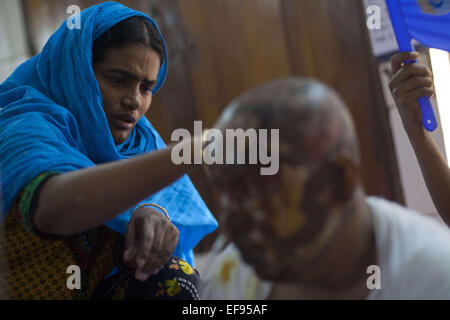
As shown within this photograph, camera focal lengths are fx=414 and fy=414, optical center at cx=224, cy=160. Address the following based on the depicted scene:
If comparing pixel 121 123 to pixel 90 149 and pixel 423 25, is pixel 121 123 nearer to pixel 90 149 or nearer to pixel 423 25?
pixel 90 149

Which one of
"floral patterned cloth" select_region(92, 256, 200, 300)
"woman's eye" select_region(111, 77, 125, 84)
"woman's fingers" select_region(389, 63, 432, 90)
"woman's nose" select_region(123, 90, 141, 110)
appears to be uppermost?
"woman's eye" select_region(111, 77, 125, 84)

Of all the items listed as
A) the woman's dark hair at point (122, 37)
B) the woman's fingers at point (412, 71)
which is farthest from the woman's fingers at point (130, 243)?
the woman's fingers at point (412, 71)

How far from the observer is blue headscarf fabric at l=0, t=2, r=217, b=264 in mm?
652

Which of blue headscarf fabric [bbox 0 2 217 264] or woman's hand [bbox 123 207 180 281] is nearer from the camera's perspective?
blue headscarf fabric [bbox 0 2 217 264]

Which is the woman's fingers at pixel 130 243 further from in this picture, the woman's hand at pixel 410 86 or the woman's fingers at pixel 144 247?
the woman's hand at pixel 410 86

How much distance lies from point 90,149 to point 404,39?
633mm

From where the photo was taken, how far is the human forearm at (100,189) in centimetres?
58

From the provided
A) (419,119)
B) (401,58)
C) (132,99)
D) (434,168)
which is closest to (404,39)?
(401,58)

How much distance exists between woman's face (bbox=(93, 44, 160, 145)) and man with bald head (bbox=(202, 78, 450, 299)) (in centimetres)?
43

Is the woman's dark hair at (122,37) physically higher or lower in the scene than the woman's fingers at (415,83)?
higher

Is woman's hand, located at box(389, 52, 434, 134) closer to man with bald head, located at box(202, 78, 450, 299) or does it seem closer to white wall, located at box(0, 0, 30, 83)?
man with bald head, located at box(202, 78, 450, 299)

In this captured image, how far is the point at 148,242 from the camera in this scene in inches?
29.4

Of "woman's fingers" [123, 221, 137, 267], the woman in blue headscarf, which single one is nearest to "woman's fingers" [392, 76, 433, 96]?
the woman in blue headscarf

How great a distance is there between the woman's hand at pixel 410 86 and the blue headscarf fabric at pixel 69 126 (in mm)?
498
